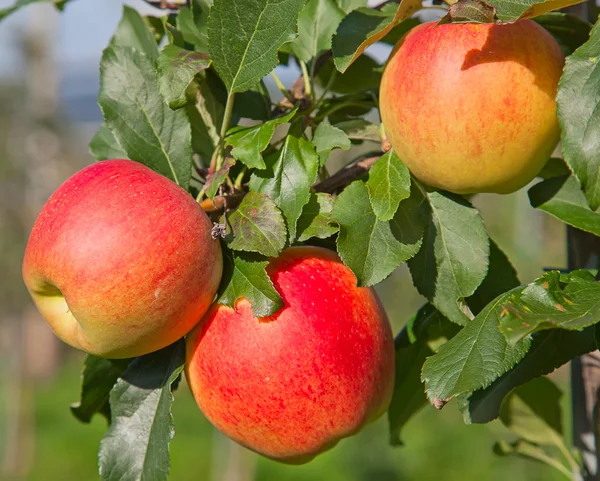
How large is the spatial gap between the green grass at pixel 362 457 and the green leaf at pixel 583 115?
10.9ft

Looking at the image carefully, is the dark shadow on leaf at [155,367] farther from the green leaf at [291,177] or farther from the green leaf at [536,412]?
the green leaf at [536,412]

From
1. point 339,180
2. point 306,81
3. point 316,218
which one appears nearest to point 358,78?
point 306,81

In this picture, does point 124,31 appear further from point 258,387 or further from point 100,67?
point 258,387

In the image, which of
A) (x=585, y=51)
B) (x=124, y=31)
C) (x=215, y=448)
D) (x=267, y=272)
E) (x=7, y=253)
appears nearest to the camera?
(x=585, y=51)

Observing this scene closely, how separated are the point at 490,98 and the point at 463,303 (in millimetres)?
260

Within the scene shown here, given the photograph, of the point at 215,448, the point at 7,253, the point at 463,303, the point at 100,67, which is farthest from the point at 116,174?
the point at 7,253

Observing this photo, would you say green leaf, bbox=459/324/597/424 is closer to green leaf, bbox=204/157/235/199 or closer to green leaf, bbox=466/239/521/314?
green leaf, bbox=466/239/521/314

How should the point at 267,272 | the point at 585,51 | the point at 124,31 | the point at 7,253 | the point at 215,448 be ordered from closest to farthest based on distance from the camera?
the point at 585,51, the point at 267,272, the point at 124,31, the point at 215,448, the point at 7,253

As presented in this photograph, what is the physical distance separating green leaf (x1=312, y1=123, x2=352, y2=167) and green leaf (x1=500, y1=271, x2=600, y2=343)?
29 cm

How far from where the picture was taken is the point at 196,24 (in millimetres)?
1034

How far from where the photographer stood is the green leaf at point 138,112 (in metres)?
1.04

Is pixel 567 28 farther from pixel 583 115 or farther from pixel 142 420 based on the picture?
pixel 142 420

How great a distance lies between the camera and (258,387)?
0.95 m

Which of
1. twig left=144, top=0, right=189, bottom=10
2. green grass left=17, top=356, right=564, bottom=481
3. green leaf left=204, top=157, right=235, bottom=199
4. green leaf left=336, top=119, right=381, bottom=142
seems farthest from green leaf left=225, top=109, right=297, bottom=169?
green grass left=17, top=356, right=564, bottom=481
